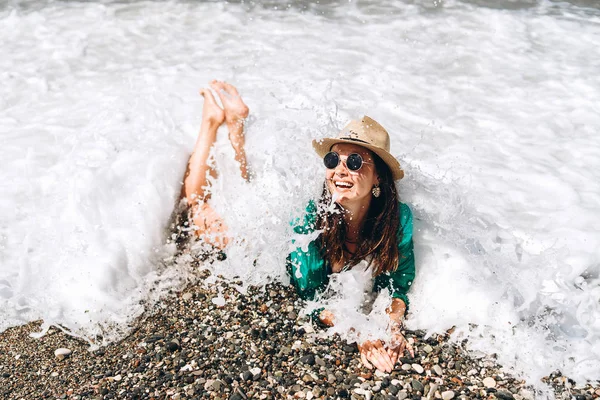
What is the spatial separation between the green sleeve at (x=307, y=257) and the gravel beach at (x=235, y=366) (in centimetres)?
27

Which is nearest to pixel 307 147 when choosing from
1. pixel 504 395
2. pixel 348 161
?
pixel 348 161

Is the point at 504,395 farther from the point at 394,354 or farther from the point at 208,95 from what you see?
the point at 208,95

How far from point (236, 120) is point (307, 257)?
2297mm

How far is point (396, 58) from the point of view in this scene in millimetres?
8547

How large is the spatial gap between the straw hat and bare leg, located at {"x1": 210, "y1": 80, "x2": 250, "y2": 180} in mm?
1815

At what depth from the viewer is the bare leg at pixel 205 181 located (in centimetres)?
519

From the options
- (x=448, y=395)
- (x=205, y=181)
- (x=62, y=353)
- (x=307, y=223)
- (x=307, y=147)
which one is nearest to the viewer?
(x=448, y=395)

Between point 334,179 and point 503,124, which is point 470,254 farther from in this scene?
point 503,124

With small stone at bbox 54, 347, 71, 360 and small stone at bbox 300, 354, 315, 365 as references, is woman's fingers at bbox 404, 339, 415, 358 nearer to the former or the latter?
small stone at bbox 300, 354, 315, 365

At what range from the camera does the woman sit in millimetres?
3885

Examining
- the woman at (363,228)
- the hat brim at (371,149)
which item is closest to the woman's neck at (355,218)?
the woman at (363,228)

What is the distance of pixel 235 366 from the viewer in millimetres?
3762

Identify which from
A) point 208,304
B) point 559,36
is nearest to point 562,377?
point 208,304

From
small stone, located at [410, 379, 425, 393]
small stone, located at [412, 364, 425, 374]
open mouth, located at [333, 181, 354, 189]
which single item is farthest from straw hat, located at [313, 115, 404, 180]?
small stone, located at [410, 379, 425, 393]
